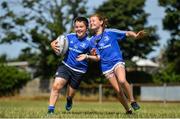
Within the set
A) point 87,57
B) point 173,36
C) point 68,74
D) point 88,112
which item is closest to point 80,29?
point 87,57

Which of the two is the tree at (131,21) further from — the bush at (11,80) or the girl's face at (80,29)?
the girl's face at (80,29)

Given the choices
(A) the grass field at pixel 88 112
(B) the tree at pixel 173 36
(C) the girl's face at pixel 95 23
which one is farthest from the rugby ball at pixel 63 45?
(B) the tree at pixel 173 36

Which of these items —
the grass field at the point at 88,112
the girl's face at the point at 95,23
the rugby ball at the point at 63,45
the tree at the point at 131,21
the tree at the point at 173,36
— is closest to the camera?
the grass field at the point at 88,112

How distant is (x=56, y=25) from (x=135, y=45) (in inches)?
354

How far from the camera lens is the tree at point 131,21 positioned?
59.2 meters

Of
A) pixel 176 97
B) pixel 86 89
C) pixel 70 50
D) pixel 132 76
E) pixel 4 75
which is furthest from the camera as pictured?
pixel 132 76

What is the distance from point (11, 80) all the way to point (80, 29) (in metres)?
44.5

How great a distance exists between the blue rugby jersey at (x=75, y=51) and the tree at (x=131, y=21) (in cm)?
4740

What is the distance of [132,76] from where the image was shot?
58969 millimetres

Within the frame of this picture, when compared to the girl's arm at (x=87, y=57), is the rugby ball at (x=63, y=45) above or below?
above

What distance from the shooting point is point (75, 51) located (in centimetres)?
1143

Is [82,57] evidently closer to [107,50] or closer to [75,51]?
[75,51]

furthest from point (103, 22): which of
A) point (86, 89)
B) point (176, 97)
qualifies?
point (86, 89)

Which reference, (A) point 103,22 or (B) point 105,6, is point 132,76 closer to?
(B) point 105,6
